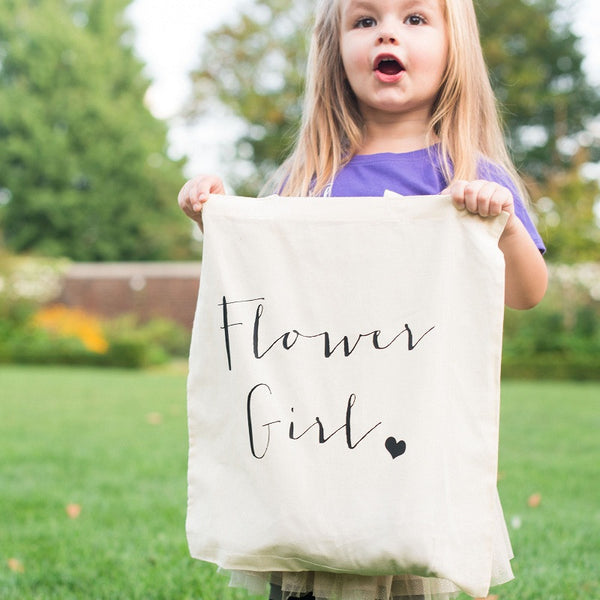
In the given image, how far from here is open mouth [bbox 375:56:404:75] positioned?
1.87 m

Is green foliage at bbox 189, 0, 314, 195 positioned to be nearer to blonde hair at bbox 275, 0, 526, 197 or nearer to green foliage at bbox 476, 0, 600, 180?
green foliage at bbox 476, 0, 600, 180

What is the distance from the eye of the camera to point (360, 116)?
6.73ft

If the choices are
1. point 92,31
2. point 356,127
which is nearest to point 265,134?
point 92,31

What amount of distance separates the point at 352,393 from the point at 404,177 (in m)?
0.54

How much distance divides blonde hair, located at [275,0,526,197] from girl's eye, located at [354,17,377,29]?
97 millimetres

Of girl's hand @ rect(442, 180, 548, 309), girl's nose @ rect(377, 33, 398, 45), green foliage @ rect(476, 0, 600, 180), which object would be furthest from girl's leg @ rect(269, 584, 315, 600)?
green foliage @ rect(476, 0, 600, 180)

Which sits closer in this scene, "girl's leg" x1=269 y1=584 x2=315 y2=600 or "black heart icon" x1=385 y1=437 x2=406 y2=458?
"black heart icon" x1=385 y1=437 x2=406 y2=458

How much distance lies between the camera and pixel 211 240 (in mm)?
1720

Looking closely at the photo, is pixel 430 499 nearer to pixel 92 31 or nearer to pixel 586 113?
pixel 586 113

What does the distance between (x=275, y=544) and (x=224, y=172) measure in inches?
1035

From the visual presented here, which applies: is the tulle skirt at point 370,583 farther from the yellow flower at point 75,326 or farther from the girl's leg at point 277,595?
the yellow flower at point 75,326

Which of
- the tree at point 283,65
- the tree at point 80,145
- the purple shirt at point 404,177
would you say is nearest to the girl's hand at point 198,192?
the purple shirt at point 404,177

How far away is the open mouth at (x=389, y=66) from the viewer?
1869mm

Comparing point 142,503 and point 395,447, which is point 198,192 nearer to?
point 395,447
